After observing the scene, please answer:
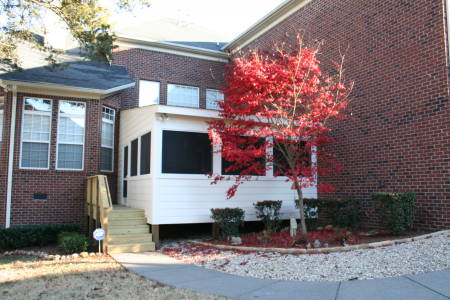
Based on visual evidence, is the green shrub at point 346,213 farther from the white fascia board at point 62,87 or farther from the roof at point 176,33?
the roof at point 176,33

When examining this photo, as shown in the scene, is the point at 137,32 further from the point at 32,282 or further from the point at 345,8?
the point at 32,282

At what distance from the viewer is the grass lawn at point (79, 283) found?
519 cm

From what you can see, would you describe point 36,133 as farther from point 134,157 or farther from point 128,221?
point 128,221

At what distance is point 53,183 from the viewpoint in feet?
36.8

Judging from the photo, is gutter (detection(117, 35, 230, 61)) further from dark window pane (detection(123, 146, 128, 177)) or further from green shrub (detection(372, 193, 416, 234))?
green shrub (detection(372, 193, 416, 234))

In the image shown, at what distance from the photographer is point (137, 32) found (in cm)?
1653

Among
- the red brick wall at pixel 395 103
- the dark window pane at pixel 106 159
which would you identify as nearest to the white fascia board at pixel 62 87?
the dark window pane at pixel 106 159

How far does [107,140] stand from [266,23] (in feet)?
24.2

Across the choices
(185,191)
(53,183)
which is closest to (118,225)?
(185,191)

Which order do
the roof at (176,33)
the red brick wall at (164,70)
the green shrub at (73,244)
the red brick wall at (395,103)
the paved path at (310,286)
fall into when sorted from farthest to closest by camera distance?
the roof at (176,33) < the red brick wall at (164,70) < the green shrub at (73,244) < the red brick wall at (395,103) < the paved path at (310,286)

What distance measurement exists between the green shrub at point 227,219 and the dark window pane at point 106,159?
5.27 metres

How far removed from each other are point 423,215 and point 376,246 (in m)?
1.85

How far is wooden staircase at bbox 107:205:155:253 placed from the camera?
8.69m

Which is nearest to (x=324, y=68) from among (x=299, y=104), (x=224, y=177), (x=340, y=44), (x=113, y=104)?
(x=340, y=44)
